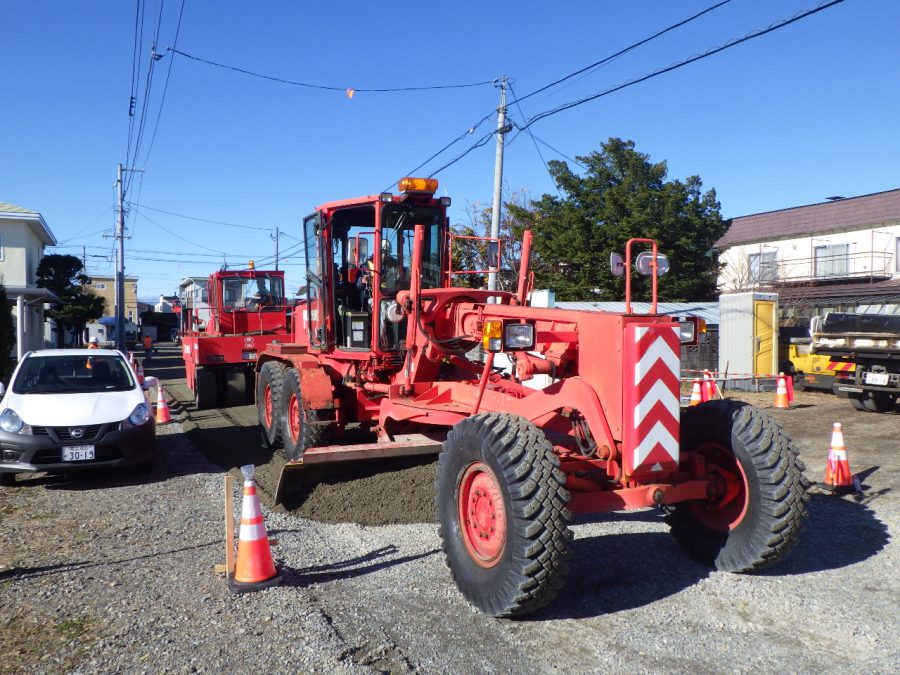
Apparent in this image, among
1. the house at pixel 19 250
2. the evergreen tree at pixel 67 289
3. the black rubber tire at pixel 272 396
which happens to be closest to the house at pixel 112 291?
the evergreen tree at pixel 67 289

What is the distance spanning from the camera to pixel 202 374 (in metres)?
13.9

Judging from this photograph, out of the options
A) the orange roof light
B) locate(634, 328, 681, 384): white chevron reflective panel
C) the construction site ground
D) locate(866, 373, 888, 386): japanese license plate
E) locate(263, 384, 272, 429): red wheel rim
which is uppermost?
the orange roof light

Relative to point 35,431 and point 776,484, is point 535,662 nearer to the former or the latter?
point 776,484

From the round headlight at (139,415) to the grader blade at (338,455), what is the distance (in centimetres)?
243

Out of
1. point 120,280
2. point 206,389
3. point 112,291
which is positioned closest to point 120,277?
point 120,280

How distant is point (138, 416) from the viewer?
7.88 m

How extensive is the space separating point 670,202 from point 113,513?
1966 centimetres

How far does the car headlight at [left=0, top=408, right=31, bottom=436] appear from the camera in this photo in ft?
23.9

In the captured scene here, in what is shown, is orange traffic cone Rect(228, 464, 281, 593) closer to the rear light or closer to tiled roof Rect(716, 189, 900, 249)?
the rear light

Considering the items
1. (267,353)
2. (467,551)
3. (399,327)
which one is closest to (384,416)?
(399,327)

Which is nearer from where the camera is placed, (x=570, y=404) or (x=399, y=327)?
(x=570, y=404)

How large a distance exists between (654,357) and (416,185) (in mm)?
3669

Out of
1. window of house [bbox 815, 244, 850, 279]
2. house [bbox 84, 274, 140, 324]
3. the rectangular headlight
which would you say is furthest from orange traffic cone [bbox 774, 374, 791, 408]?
house [bbox 84, 274, 140, 324]

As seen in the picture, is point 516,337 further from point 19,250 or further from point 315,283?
point 19,250
